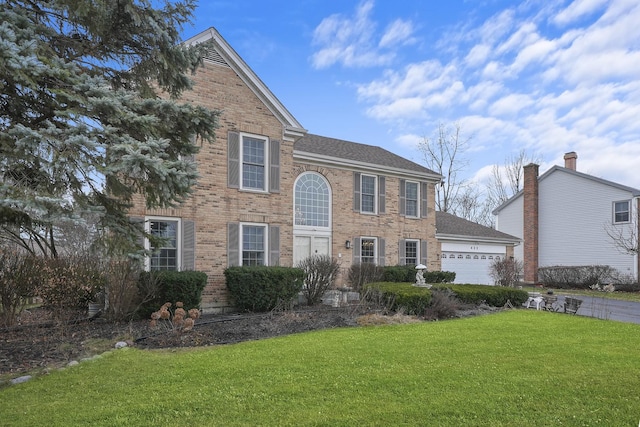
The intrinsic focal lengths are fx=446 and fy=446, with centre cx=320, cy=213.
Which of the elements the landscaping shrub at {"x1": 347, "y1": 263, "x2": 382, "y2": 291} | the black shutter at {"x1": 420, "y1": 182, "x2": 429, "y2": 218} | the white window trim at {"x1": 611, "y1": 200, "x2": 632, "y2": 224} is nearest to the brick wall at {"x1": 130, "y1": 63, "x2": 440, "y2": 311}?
the landscaping shrub at {"x1": 347, "y1": 263, "x2": 382, "y2": 291}

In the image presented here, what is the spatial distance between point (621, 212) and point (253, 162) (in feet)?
71.5

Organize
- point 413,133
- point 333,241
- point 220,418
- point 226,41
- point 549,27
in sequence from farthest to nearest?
point 413,133, point 333,241, point 226,41, point 549,27, point 220,418

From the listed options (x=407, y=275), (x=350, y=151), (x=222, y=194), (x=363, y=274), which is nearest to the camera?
(x=222, y=194)

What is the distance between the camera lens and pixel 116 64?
6.77m

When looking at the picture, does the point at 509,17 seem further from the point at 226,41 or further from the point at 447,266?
the point at 447,266

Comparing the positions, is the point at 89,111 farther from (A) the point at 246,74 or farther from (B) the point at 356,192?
(B) the point at 356,192

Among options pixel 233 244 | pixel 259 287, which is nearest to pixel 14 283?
pixel 233 244

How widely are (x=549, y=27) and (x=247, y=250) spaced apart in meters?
10.4

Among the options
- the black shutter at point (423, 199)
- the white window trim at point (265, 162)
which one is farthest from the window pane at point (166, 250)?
the black shutter at point (423, 199)

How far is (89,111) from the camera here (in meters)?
5.35

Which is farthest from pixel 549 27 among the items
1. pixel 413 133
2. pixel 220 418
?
pixel 413 133

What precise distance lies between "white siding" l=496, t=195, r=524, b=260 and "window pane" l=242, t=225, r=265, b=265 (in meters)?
21.0

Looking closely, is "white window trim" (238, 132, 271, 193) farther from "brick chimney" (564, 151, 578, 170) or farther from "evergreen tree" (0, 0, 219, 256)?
"brick chimney" (564, 151, 578, 170)

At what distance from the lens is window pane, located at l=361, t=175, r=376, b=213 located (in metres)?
18.7
